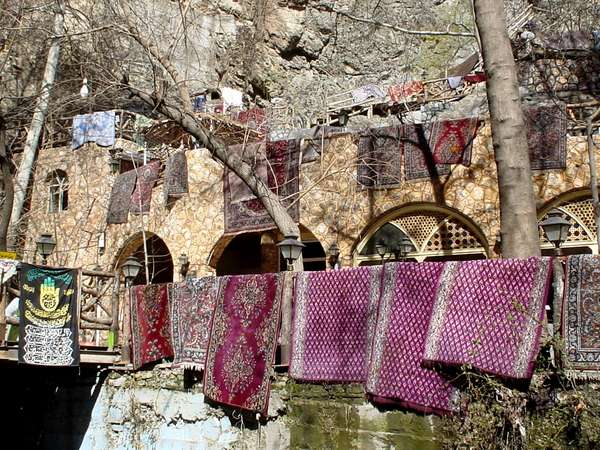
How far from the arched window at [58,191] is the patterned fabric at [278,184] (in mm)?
7901

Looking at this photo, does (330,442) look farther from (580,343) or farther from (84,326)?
(84,326)

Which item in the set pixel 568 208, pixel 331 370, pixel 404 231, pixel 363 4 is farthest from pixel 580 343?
pixel 363 4

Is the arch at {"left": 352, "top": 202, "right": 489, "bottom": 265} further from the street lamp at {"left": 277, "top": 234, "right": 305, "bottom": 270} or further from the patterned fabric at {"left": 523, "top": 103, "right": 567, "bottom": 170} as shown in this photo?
the street lamp at {"left": 277, "top": 234, "right": 305, "bottom": 270}

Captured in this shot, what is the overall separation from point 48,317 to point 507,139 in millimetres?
6776

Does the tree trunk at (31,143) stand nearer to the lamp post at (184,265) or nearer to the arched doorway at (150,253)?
the arched doorway at (150,253)

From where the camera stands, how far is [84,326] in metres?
10.1

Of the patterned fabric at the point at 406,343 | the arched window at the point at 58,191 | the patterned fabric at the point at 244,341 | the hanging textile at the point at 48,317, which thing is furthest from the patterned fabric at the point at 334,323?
the arched window at the point at 58,191

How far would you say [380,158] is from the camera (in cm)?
1327

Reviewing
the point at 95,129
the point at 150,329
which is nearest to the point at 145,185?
the point at 95,129

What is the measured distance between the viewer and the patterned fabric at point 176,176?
16016mm

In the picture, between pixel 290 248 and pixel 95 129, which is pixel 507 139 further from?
pixel 95 129

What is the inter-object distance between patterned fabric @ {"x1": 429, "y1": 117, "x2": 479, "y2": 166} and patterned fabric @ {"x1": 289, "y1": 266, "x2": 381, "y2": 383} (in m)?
5.99

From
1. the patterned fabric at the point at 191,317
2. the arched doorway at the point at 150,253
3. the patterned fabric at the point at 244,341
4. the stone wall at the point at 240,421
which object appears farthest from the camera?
the arched doorway at the point at 150,253

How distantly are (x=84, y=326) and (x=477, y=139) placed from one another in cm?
758
